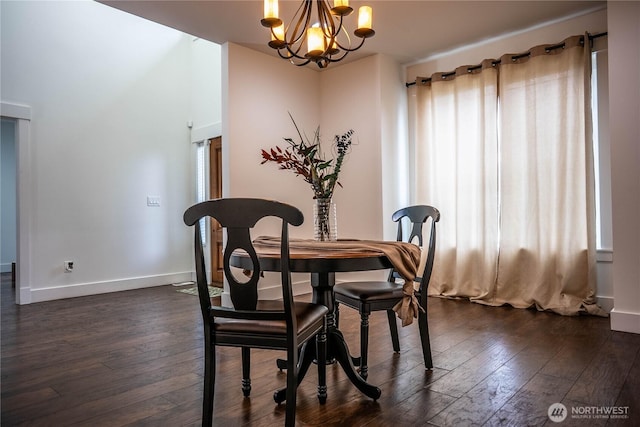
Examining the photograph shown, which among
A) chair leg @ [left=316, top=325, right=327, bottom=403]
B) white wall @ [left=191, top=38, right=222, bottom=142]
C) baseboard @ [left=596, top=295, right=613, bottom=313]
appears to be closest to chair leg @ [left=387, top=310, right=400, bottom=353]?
chair leg @ [left=316, top=325, right=327, bottom=403]

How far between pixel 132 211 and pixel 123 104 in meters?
1.30

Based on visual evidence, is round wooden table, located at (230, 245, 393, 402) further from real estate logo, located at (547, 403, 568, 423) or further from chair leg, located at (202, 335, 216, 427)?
real estate logo, located at (547, 403, 568, 423)

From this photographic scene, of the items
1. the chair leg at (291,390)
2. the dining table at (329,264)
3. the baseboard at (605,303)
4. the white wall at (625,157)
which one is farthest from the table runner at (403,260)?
the baseboard at (605,303)

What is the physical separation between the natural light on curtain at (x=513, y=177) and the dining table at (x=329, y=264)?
2222mm

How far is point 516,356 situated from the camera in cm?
243

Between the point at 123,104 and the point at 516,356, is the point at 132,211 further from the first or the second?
the point at 516,356

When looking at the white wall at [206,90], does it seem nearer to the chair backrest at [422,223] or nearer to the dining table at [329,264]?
the chair backrest at [422,223]

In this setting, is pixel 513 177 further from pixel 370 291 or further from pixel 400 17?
pixel 370 291

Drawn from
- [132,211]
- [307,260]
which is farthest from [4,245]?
[307,260]

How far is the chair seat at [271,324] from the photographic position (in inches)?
60.4

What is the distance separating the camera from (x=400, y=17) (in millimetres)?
3531

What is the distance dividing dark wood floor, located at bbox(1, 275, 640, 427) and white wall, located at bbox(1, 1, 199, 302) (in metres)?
1.36

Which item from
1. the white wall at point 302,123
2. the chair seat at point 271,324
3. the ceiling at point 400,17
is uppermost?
the ceiling at point 400,17

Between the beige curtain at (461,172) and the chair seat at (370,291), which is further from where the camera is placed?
the beige curtain at (461,172)
